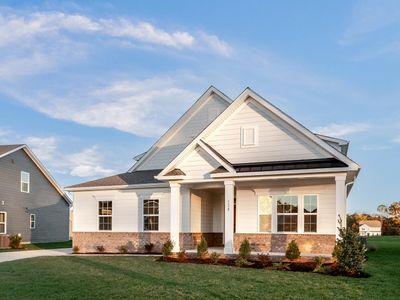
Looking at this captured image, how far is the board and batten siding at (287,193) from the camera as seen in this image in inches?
713

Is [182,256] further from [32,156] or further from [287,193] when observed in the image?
[32,156]

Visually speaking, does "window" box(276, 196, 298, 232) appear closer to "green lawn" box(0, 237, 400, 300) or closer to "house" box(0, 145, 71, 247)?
"green lawn" box(0, 237, 400, 300)

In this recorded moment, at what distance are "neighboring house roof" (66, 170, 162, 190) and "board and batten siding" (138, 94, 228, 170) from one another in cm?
79

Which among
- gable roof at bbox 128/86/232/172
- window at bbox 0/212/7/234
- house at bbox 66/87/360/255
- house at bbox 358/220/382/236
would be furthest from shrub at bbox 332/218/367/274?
A: house at bbox 358/220/382/236

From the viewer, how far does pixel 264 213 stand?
63.2 ft

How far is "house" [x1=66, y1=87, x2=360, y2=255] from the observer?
17.8 metres

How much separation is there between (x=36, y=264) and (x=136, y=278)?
589 centimetres

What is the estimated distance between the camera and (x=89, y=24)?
19.8m

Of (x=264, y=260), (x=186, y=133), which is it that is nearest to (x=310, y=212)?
(x=264, y=260)

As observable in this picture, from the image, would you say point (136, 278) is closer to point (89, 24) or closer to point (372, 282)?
point (372, 282)

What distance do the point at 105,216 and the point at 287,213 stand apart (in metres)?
9.46

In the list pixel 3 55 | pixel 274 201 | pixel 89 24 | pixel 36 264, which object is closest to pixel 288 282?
pixel 274 201

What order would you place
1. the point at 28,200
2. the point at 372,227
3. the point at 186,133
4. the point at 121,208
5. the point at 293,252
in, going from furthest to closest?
the point at 372,227
the point at 28,200
the point at 186,133
the point at 121,208
the point at 293,252

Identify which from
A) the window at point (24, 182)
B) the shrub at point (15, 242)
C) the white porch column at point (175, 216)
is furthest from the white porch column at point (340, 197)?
the window at point (24, 182)
